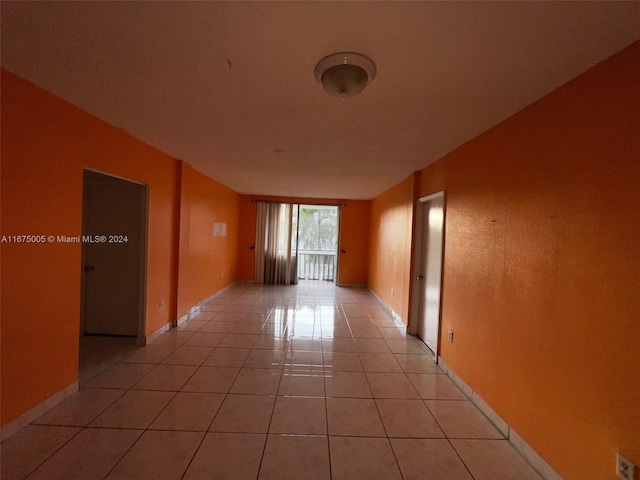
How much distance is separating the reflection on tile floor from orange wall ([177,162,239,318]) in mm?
1064

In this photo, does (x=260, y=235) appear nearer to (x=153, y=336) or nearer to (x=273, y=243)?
(x=273, y=243)

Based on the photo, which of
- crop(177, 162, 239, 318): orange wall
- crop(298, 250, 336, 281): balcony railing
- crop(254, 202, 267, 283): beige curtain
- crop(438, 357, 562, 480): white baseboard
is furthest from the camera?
crop(298, 250, 336, 281): balcony railing

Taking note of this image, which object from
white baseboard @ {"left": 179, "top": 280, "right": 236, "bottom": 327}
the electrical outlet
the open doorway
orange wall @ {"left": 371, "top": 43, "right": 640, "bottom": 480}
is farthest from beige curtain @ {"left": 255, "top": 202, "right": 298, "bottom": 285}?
the electrical outlet

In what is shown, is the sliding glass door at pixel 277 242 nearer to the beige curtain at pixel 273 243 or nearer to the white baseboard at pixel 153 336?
the beige curtain at pixel 273 243

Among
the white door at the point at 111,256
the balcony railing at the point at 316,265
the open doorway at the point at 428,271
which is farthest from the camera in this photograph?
the balcony railing at the point at 316,265

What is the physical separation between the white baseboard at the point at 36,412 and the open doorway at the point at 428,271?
355cm

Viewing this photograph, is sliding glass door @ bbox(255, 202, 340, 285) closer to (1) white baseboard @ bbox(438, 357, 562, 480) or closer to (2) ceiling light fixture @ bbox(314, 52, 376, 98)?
(1) white baseboard @ bbox(438, 357, 562, 480)

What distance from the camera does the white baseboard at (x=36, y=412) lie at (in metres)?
1.85

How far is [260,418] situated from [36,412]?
1.61m

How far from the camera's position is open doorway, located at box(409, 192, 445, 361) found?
3408 mm

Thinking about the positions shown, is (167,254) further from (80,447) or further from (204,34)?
(204,34)

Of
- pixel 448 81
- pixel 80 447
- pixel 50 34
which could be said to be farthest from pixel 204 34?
pixel 80 447

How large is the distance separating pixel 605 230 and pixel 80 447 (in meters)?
3.31

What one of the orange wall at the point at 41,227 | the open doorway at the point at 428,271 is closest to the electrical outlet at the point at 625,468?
the open doorway at the point at 428,271
